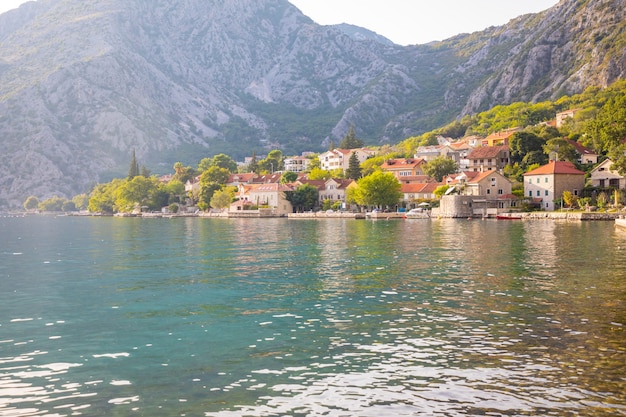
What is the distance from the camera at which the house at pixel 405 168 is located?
6516 inches

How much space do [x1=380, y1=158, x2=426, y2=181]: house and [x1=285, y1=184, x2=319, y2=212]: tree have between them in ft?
81.8

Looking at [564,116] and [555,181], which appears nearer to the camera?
[555,181]

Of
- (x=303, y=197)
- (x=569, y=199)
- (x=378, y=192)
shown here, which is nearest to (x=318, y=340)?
(x=569, y=199)

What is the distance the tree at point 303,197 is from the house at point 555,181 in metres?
62.8

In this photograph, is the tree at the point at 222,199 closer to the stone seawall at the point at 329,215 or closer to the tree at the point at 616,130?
the stone seawall at the point at 329,215

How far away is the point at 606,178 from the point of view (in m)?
109

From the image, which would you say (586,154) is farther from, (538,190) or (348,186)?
(348,186)

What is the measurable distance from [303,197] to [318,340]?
461 feet

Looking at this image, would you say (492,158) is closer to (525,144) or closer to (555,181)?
(525,144)

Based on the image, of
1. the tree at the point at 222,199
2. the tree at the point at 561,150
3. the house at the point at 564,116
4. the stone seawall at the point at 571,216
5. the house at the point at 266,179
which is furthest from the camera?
the house at the point at 266,179

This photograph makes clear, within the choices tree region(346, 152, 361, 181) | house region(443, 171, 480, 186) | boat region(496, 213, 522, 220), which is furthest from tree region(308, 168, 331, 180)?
boat region(496, 213, 522, 220)

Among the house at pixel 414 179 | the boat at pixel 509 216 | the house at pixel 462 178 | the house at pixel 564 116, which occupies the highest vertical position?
the house at pixel 564 116

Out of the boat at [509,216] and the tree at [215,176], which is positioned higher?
the tree at [215,176]

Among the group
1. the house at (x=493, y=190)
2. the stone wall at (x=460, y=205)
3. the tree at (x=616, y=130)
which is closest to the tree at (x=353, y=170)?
the house at (x=493, y=190)
